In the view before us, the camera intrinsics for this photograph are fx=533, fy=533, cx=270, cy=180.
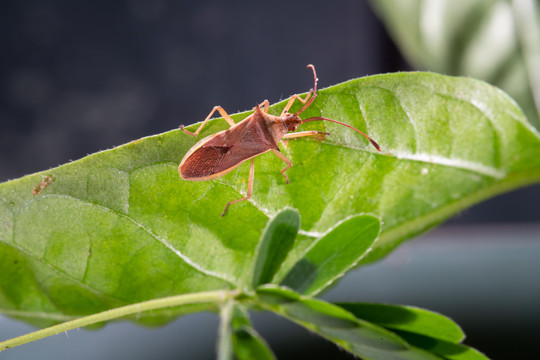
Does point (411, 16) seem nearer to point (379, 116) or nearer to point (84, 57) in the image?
point (379, 116)

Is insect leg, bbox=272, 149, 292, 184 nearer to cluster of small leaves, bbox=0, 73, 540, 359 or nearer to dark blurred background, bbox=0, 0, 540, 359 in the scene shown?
cluster of small leaves, bbox=0, 73, 540, 359

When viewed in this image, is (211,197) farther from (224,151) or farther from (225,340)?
(224,151)

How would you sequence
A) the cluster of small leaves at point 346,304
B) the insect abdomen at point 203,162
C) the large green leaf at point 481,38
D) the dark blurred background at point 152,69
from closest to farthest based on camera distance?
the cluster of small leaves at point 346,304
the insect abdomen at point 203,162
the large green leaf at point 481,38
the dark blurred background at point 152,69

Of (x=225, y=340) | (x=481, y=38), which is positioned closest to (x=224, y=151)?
(x=225, y=340)

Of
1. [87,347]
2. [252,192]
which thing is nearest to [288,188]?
[252,192]

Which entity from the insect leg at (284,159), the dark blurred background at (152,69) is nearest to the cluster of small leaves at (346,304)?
the insect leg at (284,159)

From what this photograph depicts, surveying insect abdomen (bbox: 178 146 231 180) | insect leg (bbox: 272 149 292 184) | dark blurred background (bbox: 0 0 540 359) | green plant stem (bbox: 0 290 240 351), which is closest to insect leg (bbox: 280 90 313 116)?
insect leg (bbox: 272 149 292 184)

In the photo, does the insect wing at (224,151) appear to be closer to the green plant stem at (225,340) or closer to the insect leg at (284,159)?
the insect leg at (284,159)
